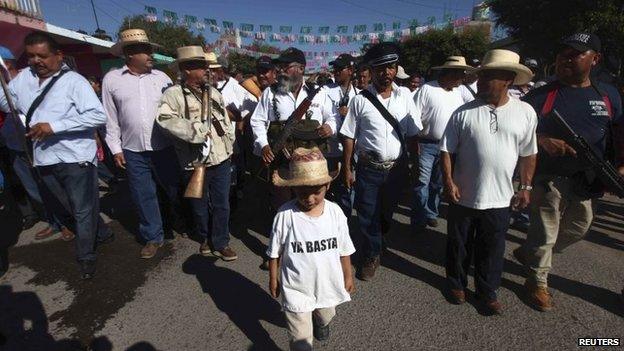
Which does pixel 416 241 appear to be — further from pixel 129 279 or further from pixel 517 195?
pixel 129 279

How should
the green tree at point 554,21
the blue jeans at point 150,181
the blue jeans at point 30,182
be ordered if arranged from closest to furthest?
the blue jeans at point 150,181, the blue jeans at point 30,182, the green tree at point 554,21

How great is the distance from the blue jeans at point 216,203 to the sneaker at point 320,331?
1654 mm

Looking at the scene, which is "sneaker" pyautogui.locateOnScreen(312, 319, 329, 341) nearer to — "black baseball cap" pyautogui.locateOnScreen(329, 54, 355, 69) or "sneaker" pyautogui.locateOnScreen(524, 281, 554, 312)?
"sneaker" pyautogui.locateOnScreen(524, 281, 554, 312)

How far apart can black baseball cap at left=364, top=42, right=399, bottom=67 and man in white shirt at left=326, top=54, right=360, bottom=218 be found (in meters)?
0.79

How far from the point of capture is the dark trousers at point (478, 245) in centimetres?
278

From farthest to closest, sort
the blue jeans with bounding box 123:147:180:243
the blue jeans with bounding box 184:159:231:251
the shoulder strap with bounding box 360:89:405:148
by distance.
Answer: the blue jeans with bounding box 123:147:180:243
the blue jeans with bounding box 184:159:231:251
the shoulder strap with bounding box 360:89:405:148

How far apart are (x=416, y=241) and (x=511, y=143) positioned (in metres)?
1.97

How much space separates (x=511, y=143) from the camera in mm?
2609

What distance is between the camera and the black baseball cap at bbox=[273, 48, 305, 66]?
3.56 metres

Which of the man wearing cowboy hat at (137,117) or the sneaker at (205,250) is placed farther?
the sneaker at (205,250)

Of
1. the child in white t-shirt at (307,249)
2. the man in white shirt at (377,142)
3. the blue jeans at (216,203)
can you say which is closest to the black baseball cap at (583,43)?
the man in white shirt at (377,142)

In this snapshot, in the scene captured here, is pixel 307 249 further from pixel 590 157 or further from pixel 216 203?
pixel 590 157

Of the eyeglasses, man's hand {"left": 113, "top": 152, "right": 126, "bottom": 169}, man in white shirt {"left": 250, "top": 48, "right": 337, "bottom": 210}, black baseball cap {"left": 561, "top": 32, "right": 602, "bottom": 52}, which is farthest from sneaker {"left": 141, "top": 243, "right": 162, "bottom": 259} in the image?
black baseball cap {"left": 561, "top": 32, "right": 602, "bottom": 52}

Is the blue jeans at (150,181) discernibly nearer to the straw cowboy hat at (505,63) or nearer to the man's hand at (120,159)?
the man's hand at (120,159)
